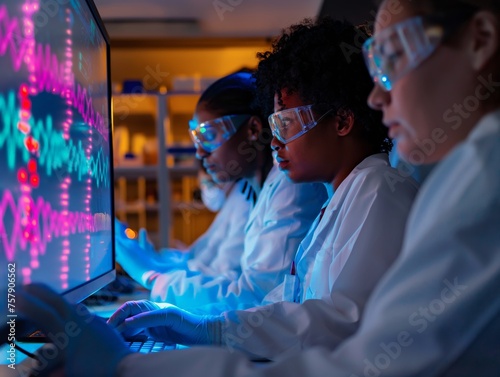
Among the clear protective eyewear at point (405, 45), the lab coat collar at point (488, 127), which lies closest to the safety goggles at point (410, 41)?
the clear protective eyewear at point (405, 45)

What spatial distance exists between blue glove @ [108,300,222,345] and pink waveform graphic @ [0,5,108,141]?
432 mm

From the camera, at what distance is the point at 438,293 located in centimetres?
70

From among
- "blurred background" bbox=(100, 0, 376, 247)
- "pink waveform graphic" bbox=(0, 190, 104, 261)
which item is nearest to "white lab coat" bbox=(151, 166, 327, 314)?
"pink waveform graphic" bbox=(0, 190, 104, 261)

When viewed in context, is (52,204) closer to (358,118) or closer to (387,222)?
(387,222)

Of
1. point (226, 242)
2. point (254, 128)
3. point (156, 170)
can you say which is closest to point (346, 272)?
point (254, 128)

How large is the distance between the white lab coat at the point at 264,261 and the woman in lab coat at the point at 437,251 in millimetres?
829

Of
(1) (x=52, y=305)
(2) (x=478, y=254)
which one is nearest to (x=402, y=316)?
(2) (x=478, y=254)

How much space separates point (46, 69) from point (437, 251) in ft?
2.18

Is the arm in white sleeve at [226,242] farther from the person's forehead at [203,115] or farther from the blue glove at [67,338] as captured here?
the blue glove at [67,338]

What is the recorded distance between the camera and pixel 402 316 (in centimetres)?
69

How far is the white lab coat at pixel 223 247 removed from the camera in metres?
2.36

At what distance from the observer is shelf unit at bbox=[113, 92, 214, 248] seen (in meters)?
4.43

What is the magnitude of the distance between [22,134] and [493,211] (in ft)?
2.16

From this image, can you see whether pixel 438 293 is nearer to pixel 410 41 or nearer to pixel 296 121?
pixel 410 41
